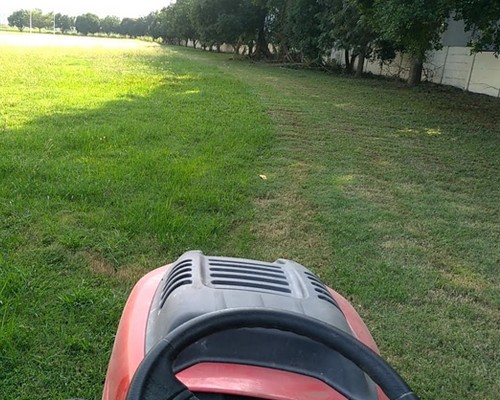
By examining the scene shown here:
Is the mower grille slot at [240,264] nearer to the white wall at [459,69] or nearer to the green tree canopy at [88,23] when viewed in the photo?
the white wall at [459,69]

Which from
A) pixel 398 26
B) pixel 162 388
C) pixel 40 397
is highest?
pixel 398 26

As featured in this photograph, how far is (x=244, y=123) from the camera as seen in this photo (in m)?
8.36

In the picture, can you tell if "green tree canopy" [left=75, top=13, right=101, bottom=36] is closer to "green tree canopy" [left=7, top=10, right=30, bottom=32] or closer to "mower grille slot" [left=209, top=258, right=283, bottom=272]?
"green tree canopy" [left=7, top=10, right=30, bottom=32]

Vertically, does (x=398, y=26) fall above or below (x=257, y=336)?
above

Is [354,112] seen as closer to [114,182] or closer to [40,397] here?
[114,182]

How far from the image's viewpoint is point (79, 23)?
411ft

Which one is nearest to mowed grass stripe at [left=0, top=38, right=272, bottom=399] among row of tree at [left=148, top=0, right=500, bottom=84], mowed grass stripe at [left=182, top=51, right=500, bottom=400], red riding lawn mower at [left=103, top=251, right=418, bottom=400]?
mowed grass stripe at [left=182, top=51, right=500, bottom=400]

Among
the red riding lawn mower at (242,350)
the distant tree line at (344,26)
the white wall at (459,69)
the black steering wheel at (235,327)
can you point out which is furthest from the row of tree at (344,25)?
the black steering wheel at (235,327)

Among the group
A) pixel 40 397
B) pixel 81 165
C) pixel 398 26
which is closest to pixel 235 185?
pixel 81 165

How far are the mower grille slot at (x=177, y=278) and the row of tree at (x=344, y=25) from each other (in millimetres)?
9239

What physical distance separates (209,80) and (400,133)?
8133mm

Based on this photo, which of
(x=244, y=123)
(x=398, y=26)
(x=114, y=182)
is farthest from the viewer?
(x=398, y=26)

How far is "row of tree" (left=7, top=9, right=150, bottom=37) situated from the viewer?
116 meters

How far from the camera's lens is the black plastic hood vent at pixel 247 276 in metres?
1.38
